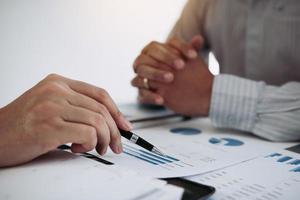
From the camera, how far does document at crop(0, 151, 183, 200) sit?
384mm

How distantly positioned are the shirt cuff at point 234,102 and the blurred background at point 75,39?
14.0 inches

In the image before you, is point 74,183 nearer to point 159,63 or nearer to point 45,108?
point 45,108

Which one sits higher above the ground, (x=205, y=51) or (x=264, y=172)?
(x=205, y=51)

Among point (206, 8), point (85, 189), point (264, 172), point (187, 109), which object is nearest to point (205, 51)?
point (206, 8)

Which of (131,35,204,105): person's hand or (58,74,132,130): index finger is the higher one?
(131,35,204,105): person's hand

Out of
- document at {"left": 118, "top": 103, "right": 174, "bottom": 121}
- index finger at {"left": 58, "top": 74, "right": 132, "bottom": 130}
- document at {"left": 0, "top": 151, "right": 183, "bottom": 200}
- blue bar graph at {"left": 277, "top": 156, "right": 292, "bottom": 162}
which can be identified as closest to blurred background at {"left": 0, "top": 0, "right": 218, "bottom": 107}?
document at {"left": 118, "top": 103, "right": 174, "bottom": 121}

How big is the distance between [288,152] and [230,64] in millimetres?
426

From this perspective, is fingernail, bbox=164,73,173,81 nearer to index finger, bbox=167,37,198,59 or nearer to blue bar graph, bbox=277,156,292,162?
index finger, bbox=167,37,198,59

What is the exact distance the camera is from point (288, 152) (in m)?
0.65

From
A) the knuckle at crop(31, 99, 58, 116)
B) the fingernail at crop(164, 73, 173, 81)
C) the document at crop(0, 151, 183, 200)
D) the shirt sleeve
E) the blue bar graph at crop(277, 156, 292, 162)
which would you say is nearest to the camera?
the document at crop(0, 151, 183, 200)

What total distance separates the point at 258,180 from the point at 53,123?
289 mm

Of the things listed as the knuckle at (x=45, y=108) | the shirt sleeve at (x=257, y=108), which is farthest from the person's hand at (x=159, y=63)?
the knuckle at (x=45, y=108)

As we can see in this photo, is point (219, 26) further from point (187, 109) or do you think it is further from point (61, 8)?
point (61, 8)

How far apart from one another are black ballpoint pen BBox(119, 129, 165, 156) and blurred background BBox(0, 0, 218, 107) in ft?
1.23
